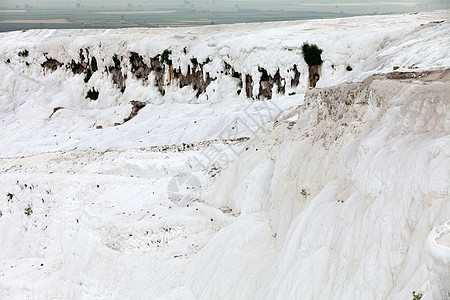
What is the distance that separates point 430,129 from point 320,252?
9.07 ft

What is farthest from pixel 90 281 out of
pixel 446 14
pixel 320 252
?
pixel 446 14

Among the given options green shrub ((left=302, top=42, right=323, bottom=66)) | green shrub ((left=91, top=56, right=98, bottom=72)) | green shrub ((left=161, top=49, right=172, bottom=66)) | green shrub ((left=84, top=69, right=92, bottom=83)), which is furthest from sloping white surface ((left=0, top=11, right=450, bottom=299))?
green shrub ((left=84, top=69, right=92, bottom=83))

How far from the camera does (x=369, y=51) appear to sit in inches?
1219

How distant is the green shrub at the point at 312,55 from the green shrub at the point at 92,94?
2311 centimetres

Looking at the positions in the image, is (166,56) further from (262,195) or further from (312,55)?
(262,195)

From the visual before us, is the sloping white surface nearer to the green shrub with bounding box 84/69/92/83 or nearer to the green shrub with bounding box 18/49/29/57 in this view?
the green shrub with bounding box 84/69/92/83

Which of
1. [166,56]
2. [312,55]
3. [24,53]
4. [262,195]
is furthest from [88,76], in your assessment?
[262,195]

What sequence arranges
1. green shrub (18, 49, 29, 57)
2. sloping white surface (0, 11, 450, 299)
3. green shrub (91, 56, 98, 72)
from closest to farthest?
sloping white surface (0, 11, 450, 299) < green shrub (91, 56, 98, 72) < green shrub (18, 49, 29, 57)

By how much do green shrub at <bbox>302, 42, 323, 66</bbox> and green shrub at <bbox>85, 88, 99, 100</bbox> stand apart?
2311cm

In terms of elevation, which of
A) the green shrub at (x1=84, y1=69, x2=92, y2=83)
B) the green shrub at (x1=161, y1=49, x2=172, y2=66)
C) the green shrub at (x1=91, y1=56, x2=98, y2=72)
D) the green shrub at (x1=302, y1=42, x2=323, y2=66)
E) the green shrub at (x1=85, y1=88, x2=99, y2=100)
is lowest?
the green shrub at (x1=85, y1=88, x2=99, y2=100)

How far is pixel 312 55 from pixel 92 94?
79.6 feet

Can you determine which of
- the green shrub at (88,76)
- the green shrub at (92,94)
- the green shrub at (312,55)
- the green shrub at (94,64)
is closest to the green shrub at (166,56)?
the green shrub at (92,94)

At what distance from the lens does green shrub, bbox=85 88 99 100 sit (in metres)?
50.0

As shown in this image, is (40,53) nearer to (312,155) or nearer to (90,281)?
(90,281)
